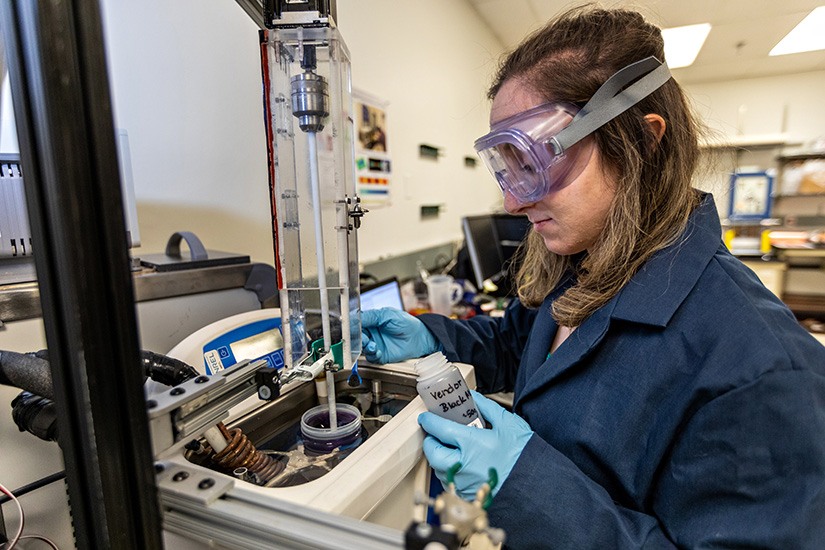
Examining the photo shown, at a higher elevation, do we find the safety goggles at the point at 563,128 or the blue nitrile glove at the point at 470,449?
the safety goggles at the point at 563,128

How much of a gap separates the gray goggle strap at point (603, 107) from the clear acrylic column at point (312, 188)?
40 cm

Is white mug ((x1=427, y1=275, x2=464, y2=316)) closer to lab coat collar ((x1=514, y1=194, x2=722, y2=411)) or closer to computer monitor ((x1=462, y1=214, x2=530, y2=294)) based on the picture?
computer monitor ((x1=462, y1=214, x2=530, y2=294))

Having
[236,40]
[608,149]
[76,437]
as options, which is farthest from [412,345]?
[236,40]

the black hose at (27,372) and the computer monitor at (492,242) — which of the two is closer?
the black hose at (27,372)

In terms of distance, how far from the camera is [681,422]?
68 centimetres

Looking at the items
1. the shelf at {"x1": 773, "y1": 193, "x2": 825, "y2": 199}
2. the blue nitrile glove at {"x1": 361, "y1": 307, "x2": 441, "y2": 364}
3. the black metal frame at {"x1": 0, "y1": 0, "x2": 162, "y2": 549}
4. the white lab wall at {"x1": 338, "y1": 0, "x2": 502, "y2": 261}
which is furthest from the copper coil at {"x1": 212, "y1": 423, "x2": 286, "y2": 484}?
the shelf at {"x1": 773, "y1": 193, "x2": 825, "y2": 199}

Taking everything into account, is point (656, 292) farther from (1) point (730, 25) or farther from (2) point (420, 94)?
(1) point (730, 25)

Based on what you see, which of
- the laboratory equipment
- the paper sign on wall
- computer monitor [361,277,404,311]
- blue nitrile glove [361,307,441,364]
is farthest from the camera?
the paper sign on wall

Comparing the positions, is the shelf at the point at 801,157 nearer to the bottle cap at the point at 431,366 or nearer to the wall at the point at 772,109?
the wall at the point at 772,109

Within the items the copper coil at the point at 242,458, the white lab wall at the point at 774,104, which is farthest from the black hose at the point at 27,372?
the white lab wall at the point at 774,104

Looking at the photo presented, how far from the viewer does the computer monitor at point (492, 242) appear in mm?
2377

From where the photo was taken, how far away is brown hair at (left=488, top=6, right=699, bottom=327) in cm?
81

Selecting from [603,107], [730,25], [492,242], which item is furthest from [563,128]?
[730,25]

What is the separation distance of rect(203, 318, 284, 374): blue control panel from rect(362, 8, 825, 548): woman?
398mm
